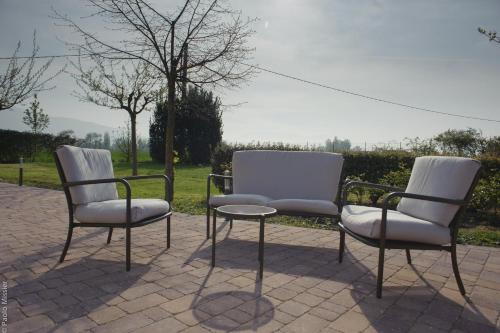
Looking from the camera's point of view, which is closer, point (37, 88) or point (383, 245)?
point (383, 245)

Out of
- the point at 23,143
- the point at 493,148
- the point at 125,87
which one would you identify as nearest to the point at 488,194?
the point at 493,148

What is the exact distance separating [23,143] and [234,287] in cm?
2106

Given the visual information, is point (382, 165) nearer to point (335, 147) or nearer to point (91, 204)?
point (335, 147)

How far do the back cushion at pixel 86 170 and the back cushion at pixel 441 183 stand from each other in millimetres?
3056

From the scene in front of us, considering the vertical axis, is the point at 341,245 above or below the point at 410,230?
below

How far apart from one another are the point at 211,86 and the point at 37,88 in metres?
8.79

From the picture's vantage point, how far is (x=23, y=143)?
64.1 ft

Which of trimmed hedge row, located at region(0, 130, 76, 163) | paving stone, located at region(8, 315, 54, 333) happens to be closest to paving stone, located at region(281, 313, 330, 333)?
paving stone, located at region(8, 315, 54, 333)

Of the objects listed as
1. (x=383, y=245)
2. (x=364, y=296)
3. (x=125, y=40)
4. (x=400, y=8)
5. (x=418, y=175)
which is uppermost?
(x=400, y=8)

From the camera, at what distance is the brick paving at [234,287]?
7.15 ft

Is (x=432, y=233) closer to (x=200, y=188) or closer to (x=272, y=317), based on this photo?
(x=272, y=317)

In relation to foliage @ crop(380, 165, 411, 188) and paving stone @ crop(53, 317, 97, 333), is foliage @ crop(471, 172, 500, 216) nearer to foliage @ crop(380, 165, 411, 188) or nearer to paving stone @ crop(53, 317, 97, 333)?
foliage @ crop(380, 165, 411, 188)

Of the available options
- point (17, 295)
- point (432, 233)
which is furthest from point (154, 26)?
point (432, 233)

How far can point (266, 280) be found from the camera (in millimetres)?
2947
